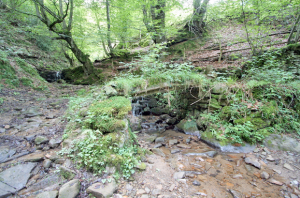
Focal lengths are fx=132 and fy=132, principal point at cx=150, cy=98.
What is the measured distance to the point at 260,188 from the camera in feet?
9.83

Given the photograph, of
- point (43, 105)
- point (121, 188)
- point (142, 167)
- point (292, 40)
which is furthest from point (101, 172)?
point (292, 40)

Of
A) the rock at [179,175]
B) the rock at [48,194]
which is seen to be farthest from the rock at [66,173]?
the rock at [179,175]

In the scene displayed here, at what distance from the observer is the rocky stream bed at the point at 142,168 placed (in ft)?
7.02

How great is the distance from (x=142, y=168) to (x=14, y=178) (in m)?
2.24

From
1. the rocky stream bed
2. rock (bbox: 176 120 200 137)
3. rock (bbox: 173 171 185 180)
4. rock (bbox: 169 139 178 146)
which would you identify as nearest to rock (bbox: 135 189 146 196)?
the rocky stream bed

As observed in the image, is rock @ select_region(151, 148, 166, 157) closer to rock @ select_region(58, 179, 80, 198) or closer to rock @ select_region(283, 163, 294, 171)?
rock @ select_region(58, 179, 80, 198)

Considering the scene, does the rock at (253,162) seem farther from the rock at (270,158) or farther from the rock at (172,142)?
the rock at (172,142)

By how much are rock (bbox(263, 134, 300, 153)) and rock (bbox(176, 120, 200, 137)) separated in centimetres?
233

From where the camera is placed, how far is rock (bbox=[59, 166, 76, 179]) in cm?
225

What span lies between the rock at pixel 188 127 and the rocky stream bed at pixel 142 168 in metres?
0.98

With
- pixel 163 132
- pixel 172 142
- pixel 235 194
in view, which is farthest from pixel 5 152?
pixel 163 132

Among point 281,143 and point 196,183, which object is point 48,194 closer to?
point 196,183

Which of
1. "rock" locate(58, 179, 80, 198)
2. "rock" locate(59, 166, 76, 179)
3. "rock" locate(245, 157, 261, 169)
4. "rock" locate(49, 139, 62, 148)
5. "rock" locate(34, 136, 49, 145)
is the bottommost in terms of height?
"rock" locate(245, 157, 261, 169)

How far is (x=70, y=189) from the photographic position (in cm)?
202
